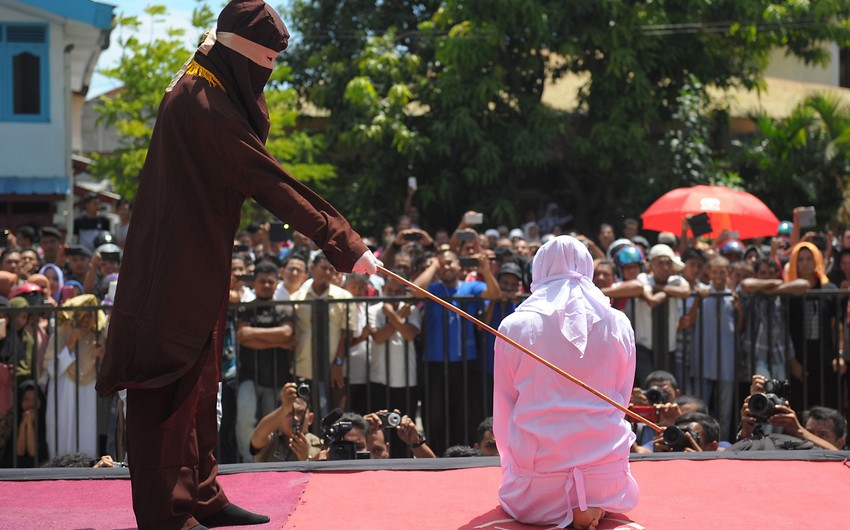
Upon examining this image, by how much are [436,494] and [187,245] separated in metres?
1.66

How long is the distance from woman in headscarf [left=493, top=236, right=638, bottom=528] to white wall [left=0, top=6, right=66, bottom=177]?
44.5ft

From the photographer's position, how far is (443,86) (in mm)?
18516

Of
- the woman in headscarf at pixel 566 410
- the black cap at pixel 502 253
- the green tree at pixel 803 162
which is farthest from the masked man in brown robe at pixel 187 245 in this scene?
the green tree at pixel 803 162

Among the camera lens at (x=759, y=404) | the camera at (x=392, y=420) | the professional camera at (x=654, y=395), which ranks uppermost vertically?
the camera lens at (x=759, y=404)

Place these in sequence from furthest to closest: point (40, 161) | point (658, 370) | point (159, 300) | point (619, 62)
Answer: point (619, 62), point (40, 161), point (658, 370), point (159, 300)

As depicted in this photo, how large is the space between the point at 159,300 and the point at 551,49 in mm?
15253

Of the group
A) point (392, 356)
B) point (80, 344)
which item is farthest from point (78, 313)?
point (392, 356)

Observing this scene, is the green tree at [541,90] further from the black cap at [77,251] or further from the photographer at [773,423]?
the photographer at [773,423]

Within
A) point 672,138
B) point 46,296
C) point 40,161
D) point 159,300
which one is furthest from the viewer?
point 672,138

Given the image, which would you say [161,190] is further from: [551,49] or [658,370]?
[551,49]

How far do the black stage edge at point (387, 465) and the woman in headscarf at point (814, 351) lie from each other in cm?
234

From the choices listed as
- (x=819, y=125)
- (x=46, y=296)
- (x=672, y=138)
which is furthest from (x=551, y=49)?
(x=46, y=296)

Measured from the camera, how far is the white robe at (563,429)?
14.5 feet

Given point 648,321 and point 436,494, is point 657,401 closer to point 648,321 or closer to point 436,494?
point 648,321
